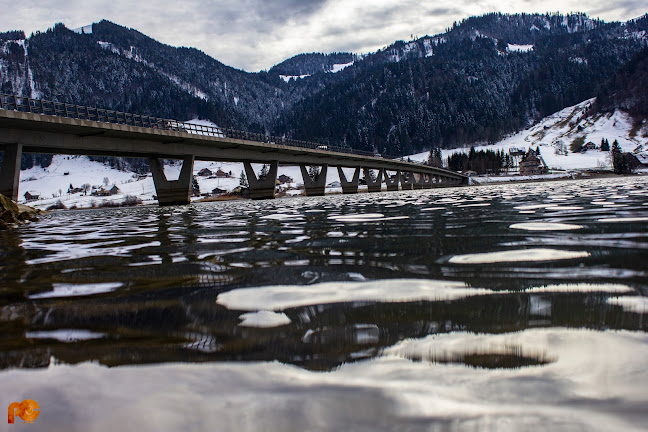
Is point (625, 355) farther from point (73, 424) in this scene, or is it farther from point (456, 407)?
point (73, 424)

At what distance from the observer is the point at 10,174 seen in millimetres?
23516

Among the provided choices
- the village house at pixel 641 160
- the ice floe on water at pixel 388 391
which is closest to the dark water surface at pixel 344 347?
the ice floe on water at pixel 388 391

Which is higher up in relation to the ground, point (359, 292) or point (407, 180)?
point (407, 180)

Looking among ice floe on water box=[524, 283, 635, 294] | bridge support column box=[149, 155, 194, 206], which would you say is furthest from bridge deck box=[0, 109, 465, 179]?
ice floe on water box=[524, 283, 635, 294]

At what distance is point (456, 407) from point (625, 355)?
0.64 m

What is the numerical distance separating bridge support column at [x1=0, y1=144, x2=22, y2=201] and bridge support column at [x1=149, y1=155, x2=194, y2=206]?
11.2 m

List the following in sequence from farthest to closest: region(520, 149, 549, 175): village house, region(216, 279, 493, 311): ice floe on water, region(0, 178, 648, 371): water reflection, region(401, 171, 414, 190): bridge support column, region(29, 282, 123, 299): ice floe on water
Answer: region(520, 149, 549, 175): village house, region(401, 171, 414, 190): bridge support column, region(29, 282, 123, 299): ice floe on water, region(216, 279, 493, 311): ice floe on water, region(0, 178, 648, 371): water reflection

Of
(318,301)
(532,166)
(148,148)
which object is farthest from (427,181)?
(318,301)

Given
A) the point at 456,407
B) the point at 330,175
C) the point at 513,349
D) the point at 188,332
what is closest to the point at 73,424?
the point at 188,332
